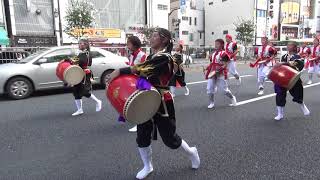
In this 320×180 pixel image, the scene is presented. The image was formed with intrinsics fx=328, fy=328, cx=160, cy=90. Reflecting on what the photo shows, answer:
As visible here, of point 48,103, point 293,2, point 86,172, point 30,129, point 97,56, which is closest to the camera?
point 86,172

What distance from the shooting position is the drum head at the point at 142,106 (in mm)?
3311

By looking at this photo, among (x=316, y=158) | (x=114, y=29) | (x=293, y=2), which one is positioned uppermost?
(x=293, y=2)

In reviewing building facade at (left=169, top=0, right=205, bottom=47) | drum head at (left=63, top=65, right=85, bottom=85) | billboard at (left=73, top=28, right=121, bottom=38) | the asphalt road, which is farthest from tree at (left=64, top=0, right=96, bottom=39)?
building facade at (left=169, top=0, right=205, bottom=47)

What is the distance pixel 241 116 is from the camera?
6.91 m

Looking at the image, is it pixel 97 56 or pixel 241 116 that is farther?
pixel 97 56

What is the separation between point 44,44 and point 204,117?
97.6 ft

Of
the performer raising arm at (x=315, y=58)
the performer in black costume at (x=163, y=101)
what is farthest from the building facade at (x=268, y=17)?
the performer in black costume at (x=163, y=101)

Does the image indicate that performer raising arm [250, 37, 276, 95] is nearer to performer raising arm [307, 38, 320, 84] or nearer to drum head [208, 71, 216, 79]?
performer raising arm [307, 38, 320, 84]

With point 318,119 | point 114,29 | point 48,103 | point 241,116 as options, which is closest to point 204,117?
point 241,116

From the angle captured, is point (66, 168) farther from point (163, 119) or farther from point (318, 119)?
point (318, 119)

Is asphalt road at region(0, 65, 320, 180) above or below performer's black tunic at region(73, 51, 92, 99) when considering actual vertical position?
below

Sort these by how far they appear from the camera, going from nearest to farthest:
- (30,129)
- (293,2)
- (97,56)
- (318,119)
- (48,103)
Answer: (30,129)
(318,119)
(48,103)
(97,56)
(293,2)

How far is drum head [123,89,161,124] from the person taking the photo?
130 inches

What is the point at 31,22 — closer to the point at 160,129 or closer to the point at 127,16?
the point at 127,16
